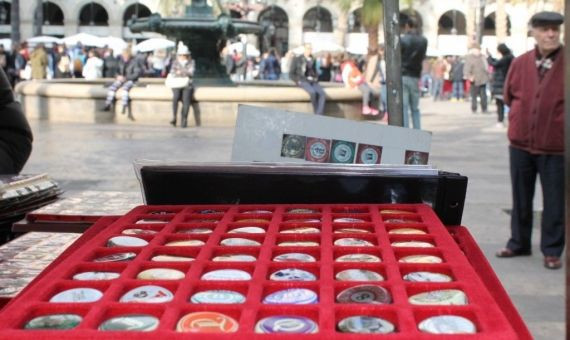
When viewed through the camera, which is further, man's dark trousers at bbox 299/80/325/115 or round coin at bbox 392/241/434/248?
man's dark trousers at bbox 299/80/325/115

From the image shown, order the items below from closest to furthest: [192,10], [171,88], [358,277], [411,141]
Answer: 1. [358,277]
2. [411,141]
3. [171,88]
4. [192,10]

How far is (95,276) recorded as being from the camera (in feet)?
4.82

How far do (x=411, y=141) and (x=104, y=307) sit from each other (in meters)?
1.52

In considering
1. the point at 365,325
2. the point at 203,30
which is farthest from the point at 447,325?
the point at 203,30

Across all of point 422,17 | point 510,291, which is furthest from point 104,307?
point 422,17

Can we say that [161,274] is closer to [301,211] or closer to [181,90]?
[301,211]


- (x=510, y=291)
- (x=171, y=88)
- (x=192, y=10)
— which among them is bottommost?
(x=510, y=291)

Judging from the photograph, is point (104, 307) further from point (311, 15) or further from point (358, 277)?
point (311, 15)

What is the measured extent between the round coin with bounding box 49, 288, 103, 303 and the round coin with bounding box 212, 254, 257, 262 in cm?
26

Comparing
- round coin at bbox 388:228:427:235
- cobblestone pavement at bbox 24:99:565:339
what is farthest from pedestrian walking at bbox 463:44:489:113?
round coin at bbox 388:228:427:235

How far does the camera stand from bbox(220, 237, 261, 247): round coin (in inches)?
65.4

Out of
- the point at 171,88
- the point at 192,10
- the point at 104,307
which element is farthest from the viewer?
the point at 192,10

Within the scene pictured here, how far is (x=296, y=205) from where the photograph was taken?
2.06 meters

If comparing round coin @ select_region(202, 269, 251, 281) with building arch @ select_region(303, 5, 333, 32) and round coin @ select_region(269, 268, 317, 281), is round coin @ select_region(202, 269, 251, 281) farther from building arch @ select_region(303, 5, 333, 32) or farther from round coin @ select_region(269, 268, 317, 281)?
building arch @ select_region(303, 5, 333, 32)
